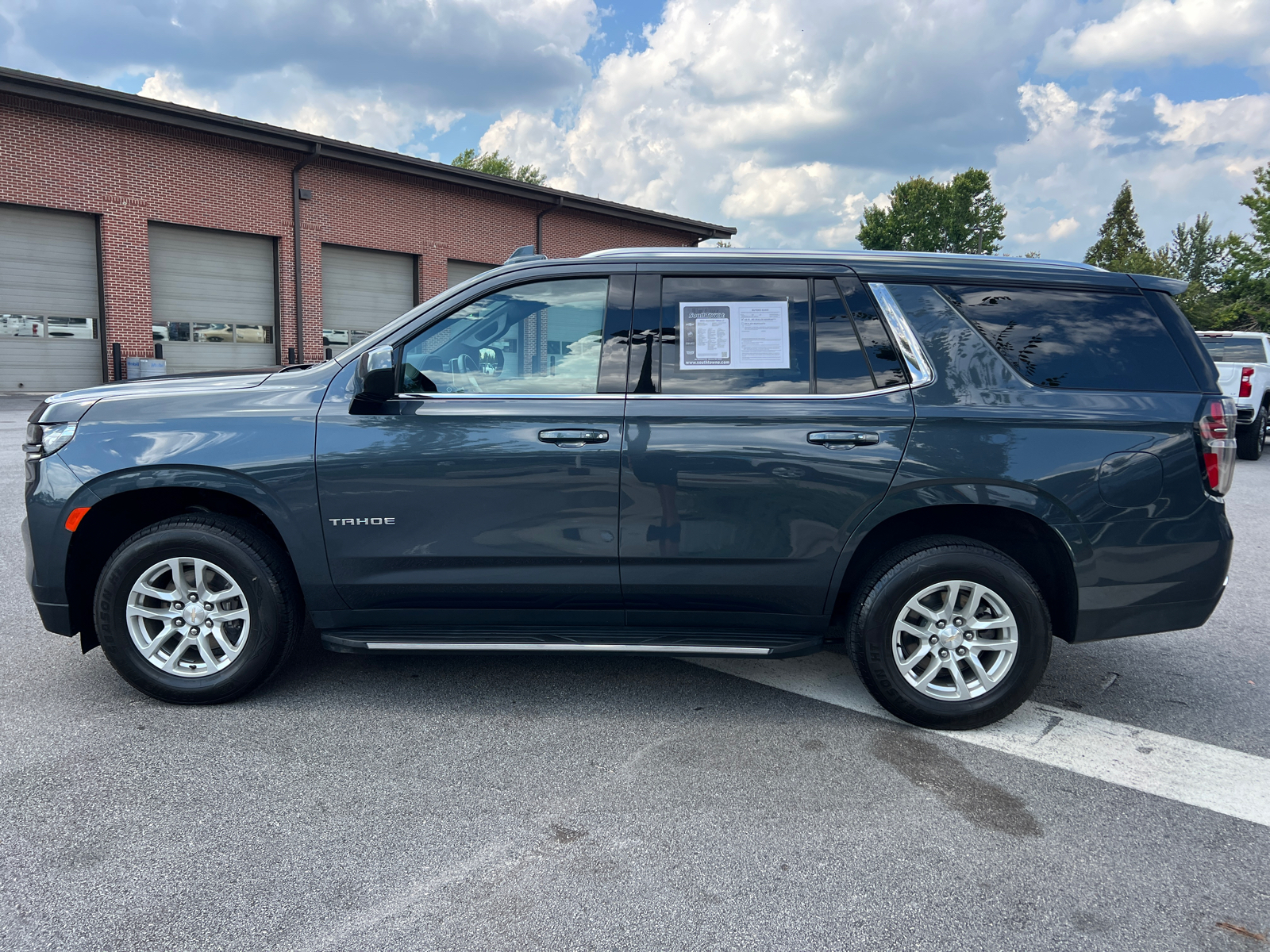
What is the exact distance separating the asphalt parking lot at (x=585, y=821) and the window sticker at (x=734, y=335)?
148 cm

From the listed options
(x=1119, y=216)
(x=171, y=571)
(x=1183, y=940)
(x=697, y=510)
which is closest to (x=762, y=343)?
(x=697, y=510)

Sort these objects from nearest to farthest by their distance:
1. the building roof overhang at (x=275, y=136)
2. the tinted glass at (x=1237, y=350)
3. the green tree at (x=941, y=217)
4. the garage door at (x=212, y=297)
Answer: the tinted glass at (x=1237, y=350), the building roof overhang at (x=275, y=136), the garage door at (x=212, y=297), the green tree at (x=941, y=217)

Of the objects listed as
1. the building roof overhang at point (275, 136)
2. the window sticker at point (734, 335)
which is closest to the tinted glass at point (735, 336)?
the window sticker at point (734, 335)

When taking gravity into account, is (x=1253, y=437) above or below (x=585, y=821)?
above

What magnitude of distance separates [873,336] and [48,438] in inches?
133

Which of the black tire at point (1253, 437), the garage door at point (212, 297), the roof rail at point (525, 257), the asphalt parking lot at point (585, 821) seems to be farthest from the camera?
the garage door at point (212, 297)

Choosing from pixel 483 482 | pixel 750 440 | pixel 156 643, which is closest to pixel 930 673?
pixel 750 440

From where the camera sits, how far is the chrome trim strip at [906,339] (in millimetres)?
3602

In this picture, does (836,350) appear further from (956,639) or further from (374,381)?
(374,381)

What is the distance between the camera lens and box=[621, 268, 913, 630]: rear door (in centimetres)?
354

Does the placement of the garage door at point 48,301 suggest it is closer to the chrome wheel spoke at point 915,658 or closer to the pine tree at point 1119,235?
the chrome wheel spoke at point 915,658

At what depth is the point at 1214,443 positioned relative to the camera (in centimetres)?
353

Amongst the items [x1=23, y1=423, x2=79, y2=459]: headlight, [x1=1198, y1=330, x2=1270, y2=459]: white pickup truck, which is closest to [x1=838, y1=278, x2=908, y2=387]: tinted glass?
[x1=23, y1=423, x2=79, y2=459]: headlight

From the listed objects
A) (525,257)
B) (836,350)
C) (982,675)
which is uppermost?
(525,257)
